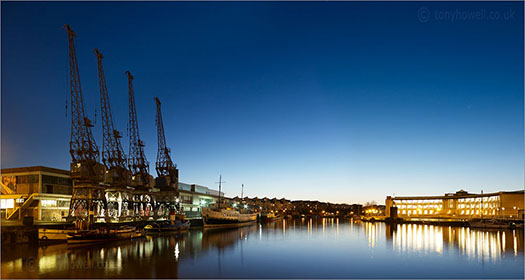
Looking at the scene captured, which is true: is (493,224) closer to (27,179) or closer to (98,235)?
(98,235)

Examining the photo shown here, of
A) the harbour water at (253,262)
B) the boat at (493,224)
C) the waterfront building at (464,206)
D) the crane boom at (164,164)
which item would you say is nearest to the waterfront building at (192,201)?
the crane boom at (164,164)

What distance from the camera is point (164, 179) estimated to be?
91.3 metres

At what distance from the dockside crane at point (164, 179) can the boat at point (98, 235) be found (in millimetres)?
33436

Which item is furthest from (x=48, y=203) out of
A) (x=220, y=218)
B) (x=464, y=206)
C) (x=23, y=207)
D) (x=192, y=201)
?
(x=464, y=206)

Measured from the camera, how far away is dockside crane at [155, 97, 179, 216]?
296ft

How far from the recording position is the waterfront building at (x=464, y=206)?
108 metres

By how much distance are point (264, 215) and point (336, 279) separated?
12722 cm

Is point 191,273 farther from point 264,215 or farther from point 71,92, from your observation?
point 264,215

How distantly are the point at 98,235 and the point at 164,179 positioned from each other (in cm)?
4263

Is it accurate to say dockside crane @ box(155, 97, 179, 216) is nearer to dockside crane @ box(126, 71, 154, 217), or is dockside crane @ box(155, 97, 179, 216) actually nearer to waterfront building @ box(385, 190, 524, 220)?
dockside crane @ box(126, 71, 154, 217)

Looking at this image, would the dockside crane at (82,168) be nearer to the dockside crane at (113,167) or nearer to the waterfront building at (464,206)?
the dockside crane at (113,167)

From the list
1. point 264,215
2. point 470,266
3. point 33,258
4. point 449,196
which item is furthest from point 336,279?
point 449,196

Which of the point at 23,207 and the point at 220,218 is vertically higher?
the point at 23,207

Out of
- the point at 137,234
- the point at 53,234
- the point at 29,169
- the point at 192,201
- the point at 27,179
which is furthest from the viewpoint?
the point at 192,201
